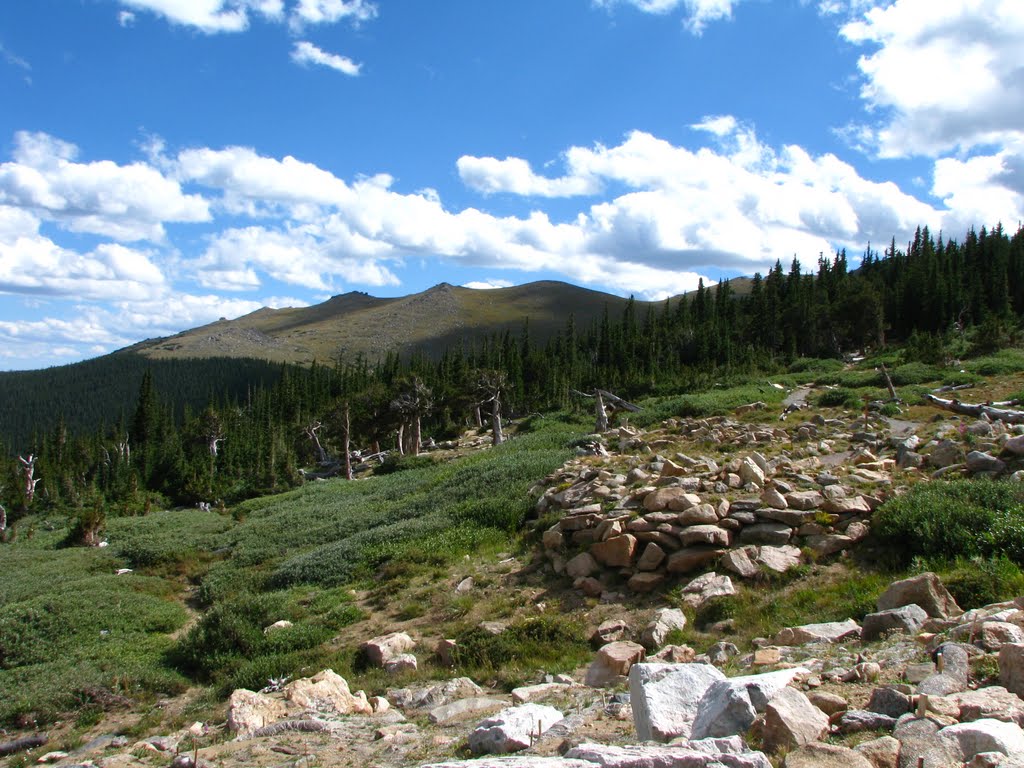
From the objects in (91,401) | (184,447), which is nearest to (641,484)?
(184,447)

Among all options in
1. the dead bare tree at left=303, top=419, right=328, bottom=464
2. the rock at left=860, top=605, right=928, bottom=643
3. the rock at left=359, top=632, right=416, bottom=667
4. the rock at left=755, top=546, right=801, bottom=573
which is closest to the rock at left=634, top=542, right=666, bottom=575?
the rock at left=755, top=546, right=801, bottom=573

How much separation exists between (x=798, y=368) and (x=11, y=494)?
2465 inches

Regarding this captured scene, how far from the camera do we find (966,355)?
4919 centimetres

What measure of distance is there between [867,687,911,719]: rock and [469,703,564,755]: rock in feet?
8.61

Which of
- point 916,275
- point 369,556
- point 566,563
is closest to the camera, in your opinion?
point 566,563

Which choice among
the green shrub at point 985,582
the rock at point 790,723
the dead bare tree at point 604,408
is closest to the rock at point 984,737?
the rock at point 790,723

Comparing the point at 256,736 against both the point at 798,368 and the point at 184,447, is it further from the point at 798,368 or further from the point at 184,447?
the point at 184,447

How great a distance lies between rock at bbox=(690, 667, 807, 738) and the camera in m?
4.82

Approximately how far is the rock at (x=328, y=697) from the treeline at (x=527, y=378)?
1506 inches

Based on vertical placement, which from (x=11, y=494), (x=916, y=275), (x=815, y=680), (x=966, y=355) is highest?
(x=916, y=275)

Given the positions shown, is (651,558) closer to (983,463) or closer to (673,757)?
(983,463)

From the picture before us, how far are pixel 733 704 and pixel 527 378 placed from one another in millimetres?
75047

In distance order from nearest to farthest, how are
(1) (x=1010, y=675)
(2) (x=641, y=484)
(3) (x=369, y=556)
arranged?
(1) (x=1010, y=675), (2) (x=641, y=484), (3) (x=369, y=556)

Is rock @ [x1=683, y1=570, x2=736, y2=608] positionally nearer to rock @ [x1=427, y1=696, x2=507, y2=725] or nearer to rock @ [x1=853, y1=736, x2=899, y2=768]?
rock @ [x1=427, y1=696, x2=507, y2=725]
